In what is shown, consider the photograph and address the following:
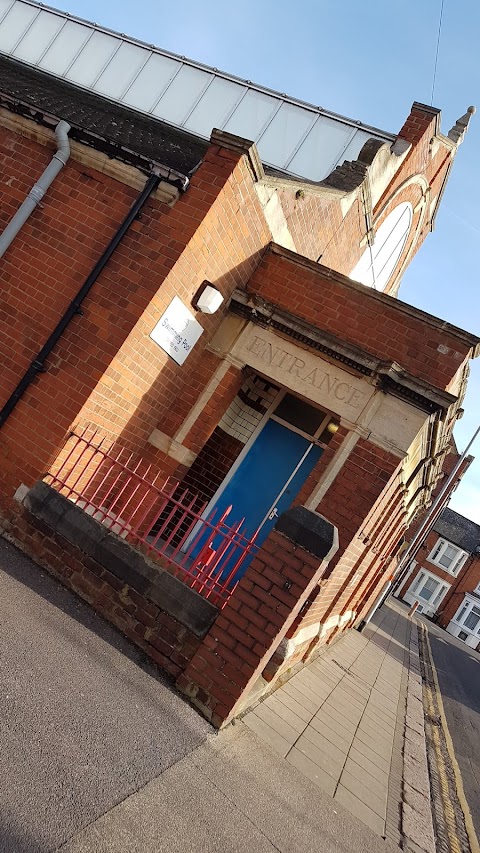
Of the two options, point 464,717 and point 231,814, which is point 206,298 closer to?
point 231,814

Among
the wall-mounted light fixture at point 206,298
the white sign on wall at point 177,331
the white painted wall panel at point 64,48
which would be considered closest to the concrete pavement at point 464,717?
the white sign on wall at point 177,331

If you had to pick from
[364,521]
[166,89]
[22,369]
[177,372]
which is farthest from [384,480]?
[166,89]

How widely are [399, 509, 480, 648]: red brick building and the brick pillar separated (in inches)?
1783

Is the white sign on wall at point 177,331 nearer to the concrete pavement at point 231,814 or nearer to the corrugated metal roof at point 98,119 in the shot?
the corrugated metal roof at point 98,119

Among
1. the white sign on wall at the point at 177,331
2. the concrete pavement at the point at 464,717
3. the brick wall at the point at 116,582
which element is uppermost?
the white sign on wall at the point at 177,331

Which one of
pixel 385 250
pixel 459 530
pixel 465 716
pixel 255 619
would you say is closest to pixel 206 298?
pixel 255 619

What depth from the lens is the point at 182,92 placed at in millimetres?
12289

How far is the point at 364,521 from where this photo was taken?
22.3 ft

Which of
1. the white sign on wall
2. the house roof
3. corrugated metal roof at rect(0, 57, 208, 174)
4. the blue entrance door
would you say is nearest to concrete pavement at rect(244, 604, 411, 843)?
the blue entrance door

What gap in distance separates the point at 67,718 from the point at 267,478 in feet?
16.1

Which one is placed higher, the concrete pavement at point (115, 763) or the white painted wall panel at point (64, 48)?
the white painted wall panel at point (64, 48)

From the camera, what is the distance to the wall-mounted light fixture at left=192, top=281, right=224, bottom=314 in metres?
6.32

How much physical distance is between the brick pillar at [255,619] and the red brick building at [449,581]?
149 feet

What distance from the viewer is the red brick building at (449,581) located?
4484 centimetres
